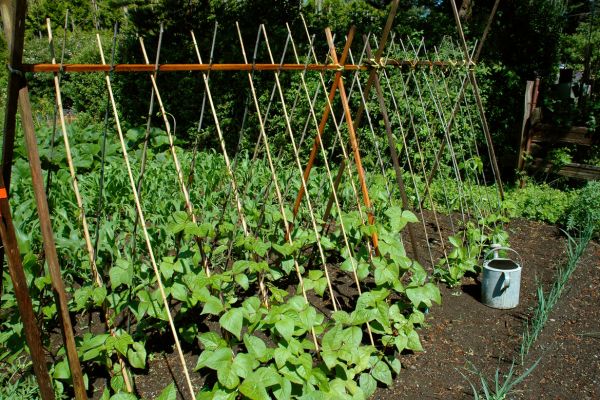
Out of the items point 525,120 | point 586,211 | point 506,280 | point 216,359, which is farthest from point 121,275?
point 525,120

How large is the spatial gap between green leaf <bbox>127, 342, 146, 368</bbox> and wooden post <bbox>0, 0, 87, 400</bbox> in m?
0.30

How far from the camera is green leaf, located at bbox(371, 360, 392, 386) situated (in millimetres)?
2436

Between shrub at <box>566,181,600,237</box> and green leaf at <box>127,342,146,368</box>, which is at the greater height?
green leaf at <box>127,342,146,368</box>

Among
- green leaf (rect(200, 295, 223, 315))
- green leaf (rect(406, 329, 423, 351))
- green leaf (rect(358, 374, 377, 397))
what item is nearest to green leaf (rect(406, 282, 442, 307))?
green leaf (rect(406, 329, 423, 351))

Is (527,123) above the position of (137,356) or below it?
above

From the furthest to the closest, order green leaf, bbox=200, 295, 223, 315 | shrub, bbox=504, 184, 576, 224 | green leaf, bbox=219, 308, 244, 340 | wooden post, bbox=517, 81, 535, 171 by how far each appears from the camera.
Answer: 1. wooden post, bbox=517, 81, 535, 171
2. shrub, bbox=504, 184, 576, 224
3. green leaf, bbox=200, 295, 223, 315
4. green leaf, bbox=219, 308, 244, 340

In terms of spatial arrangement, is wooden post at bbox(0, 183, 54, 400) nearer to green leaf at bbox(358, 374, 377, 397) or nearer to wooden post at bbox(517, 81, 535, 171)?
green leaf at bbox(358, 374, 377, 397)

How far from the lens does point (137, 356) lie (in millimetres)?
2219

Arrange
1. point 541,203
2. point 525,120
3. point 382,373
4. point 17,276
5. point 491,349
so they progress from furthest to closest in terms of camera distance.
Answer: point 525,120 → point 541,203 → point 491,349 → point 382,373 → point 17,276

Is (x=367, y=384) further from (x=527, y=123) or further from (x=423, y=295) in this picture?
(x=527, y=123)

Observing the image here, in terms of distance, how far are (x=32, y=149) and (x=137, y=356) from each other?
3.44 feet

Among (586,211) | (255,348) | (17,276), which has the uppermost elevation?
(17,276)

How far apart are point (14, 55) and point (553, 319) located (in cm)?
344

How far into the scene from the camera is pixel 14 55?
161 centimetres
